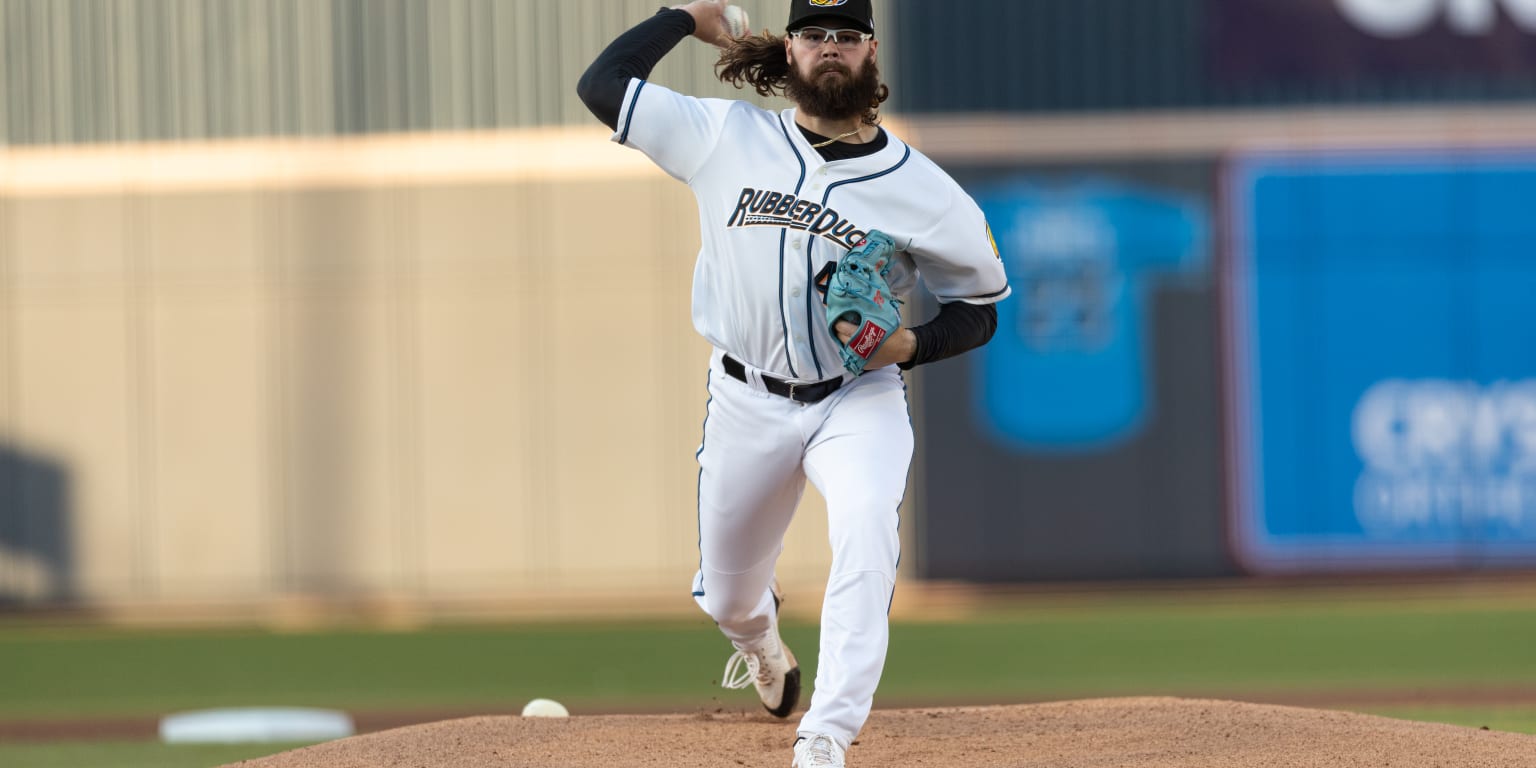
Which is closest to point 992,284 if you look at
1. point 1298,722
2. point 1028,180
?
point 1298,722

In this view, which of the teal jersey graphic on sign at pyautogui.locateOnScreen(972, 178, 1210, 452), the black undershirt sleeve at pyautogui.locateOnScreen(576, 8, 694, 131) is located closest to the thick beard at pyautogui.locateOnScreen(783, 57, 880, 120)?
the black undershirt sleeve at pyautogui.locateOnScreen(576, 8, 694, 131)

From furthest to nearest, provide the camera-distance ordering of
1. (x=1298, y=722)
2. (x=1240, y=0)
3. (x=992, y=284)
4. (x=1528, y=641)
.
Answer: (x=1240, y=0)
(x=1528, y=641)
(x=1298, y=722)
(x=992, y=284)

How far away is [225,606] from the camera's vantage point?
49.6 ft

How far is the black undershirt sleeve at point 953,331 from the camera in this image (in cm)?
457

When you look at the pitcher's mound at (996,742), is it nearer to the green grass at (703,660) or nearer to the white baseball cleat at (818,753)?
the white baseball cleat at (818,753)

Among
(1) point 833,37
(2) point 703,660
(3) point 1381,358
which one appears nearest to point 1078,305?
(3) point 1381,358

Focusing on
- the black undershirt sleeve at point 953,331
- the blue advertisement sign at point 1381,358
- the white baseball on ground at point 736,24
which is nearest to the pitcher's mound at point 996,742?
the black undershirt sleeve at point 953,331

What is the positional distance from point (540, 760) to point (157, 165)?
11.8 metres

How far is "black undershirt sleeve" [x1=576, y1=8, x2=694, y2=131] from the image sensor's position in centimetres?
471

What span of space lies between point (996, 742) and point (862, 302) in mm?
1592

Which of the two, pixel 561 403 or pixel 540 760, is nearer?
pixel 540 760

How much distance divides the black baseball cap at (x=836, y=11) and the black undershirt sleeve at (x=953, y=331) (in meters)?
0.77

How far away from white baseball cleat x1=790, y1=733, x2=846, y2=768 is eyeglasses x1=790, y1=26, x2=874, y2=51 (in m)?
1.74

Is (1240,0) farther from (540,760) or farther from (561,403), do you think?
(540,760)
